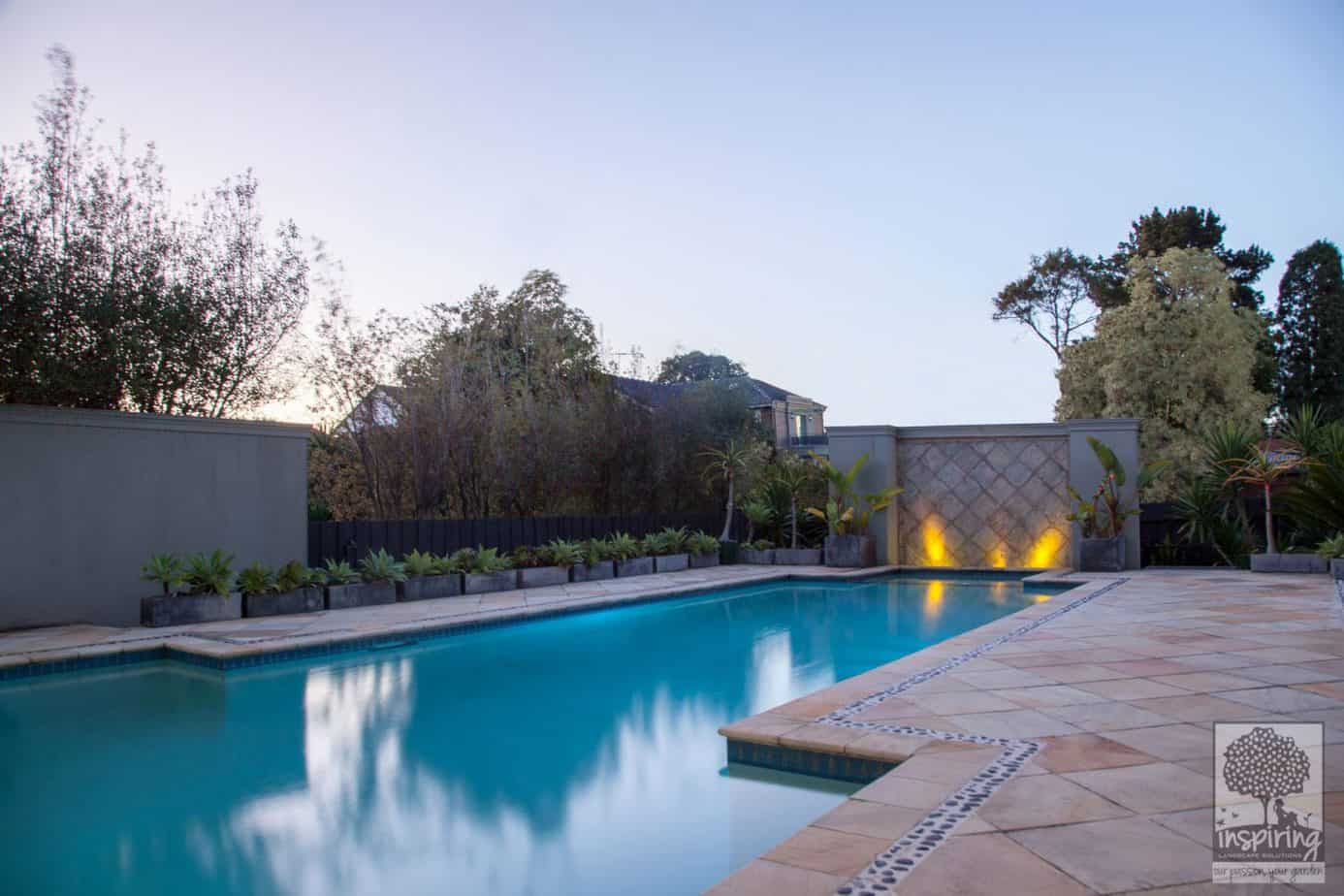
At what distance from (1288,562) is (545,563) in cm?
890

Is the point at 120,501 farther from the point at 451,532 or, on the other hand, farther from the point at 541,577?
the point at 541,577

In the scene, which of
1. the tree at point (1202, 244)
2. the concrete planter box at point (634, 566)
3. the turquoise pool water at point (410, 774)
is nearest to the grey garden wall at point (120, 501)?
the turquoise pool water at point (410, 774)

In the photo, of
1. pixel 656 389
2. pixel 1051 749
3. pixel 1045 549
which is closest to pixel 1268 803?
pixel 1051 749

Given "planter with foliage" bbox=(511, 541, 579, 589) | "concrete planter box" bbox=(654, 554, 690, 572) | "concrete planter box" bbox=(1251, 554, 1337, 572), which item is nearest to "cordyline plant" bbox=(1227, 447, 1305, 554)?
"concrete planter box" bbox=(1251, 554, 1337, 572)

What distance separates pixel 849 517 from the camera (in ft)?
43.7

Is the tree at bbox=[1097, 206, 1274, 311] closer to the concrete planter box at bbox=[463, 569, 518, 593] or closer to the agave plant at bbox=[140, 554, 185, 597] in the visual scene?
the concrete planter box at bbox=[463, 569, 518, 593]

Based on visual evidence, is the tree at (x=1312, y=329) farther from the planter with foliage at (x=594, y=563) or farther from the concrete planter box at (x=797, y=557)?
the planter with foliage at (x=594, y=563)

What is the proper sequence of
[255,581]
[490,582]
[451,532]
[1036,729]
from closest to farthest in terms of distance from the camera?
[1036,729]
[255,581]
[490,582]
[451,532]

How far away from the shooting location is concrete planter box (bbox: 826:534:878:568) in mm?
13141

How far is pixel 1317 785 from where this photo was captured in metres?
3.02

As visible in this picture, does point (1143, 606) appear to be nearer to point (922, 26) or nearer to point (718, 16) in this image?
point (922, 26)

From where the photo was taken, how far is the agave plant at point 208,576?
7.96m

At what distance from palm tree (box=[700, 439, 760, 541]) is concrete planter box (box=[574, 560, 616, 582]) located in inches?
113

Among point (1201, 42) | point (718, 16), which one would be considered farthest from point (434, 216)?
point (1201, 42)
